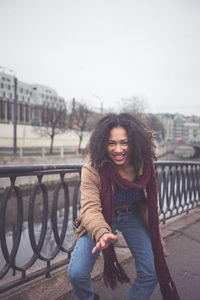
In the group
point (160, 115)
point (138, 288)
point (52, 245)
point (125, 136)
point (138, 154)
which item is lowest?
point (52, 245)

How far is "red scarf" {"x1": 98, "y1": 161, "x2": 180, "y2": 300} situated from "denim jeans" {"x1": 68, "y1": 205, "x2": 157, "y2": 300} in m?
0.06

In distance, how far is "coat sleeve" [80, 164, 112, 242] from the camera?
61.4 inches

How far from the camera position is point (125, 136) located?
1907 millimetres

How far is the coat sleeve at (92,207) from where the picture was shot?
1561mm

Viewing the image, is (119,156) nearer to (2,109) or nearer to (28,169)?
(28,169)

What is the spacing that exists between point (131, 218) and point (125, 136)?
23.9 inches

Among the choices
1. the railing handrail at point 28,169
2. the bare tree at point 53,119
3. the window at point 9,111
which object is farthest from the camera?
the window at point 9,111

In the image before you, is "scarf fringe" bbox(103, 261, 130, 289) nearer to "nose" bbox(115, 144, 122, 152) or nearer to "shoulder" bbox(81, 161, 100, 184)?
"shoulder" bbox(81, 161, 100, 184)

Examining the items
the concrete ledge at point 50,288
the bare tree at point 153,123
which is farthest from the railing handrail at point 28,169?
the bare tree at point 153,123

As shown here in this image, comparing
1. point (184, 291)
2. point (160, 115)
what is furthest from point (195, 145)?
point (160, 115)

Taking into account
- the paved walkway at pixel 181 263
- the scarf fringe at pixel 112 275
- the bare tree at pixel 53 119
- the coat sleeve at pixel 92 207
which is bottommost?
the paved walkway at pixel 181 263

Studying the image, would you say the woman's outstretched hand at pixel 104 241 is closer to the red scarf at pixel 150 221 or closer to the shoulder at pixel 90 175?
the red scarf at pixel 150 221

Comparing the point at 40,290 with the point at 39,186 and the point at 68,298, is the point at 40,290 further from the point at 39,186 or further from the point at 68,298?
the point at 39,186

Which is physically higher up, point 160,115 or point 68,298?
point 160,115
